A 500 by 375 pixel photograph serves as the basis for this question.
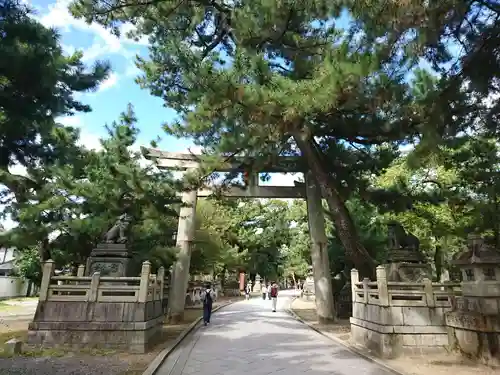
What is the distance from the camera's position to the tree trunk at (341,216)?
1161 cm

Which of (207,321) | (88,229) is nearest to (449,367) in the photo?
(207,321)

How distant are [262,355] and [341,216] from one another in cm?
509

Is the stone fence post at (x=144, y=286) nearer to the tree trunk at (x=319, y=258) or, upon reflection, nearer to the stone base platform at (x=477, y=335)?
the stone base platform at (x=477, y=335)

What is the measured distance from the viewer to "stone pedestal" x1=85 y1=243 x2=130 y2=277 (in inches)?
405

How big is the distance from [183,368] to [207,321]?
7.43 meters

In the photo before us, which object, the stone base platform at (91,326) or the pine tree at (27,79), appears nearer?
the pine tree at (27,79)

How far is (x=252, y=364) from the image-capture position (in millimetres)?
7484

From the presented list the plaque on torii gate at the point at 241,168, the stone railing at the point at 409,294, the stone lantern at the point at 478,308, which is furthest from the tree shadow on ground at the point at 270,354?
the plaque on torii gate at the point at 241,168

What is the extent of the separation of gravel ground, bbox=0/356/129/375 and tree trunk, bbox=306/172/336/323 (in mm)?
8629

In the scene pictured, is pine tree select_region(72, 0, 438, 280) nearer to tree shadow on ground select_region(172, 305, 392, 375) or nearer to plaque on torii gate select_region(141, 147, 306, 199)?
plaque on torii gate select_region(141, 147, 306, 199)

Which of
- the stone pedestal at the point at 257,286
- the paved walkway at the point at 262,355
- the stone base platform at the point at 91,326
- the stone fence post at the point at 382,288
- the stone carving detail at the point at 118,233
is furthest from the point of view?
the stone pedestal at the point at 257,286

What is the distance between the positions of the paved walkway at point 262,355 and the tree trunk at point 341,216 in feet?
8.85

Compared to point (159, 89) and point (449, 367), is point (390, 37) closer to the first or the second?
point (449, 367)

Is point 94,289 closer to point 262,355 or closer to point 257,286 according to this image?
point 262,355
